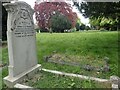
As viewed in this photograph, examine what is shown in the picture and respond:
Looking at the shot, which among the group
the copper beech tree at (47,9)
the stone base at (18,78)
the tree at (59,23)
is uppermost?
the copper beech tree at (47,9)

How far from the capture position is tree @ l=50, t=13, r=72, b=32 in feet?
73.1

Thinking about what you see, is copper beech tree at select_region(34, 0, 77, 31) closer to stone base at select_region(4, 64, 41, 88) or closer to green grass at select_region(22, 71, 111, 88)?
stone base at select_region(4, 64, 41, 88)

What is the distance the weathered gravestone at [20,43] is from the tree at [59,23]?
16.4 meters

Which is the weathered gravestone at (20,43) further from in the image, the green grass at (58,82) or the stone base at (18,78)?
the green grass at (58,82)

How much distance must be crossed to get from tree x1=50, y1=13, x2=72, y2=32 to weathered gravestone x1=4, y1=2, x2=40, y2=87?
1636cm

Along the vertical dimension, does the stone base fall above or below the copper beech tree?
below

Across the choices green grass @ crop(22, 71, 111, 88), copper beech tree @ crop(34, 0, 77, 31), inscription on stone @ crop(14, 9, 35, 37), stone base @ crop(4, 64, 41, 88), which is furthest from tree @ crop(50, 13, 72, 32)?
green grass @ crop(22, 71, 111, 88)

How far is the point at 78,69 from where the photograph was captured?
579 centimetres

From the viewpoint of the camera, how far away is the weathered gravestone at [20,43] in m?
4.64

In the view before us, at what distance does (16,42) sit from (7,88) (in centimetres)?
116

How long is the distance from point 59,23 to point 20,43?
1948 centimetres

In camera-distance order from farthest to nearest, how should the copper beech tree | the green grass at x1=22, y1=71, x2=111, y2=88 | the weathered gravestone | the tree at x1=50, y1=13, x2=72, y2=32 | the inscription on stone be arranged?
the tree at x1=50, y1=13, x2=72, y2=32, the copper beech tree, the inscription on stone, the weathered gravestone, the green grass at x1=22, y1=71, x2=111, y2=88

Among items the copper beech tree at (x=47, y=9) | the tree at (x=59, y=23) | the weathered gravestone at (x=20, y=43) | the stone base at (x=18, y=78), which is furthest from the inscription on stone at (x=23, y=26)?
the tree at (x=59, y=23)

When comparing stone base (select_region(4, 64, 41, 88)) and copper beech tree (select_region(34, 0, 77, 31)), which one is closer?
stone base (select_region(4, 64, 41, 88))
